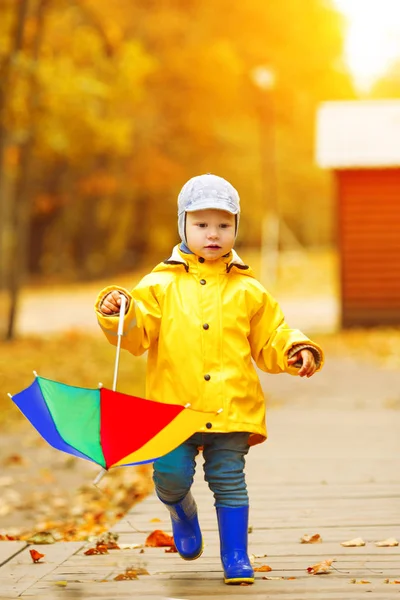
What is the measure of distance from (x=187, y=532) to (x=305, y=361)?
2.81ft

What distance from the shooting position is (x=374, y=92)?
5397cm

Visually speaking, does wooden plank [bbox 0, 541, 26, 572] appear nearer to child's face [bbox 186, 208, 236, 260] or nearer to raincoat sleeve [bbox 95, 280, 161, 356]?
raincoat sleeve [bbox 95, 280, 161, 356]

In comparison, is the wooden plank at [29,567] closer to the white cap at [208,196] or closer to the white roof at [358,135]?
the white cap at [208,196]

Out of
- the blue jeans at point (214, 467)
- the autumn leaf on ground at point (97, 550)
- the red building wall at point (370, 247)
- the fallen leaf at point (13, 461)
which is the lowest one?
the autumn leaf on ground at point (97, 550)

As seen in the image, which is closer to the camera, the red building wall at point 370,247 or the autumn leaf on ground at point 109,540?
the autumn leaf on ground at point 109,540

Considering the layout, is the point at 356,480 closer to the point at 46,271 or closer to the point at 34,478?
the point at 34,478

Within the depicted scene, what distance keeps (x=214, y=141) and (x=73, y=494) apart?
33159mm

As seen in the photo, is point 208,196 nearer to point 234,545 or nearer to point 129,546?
point 234,545

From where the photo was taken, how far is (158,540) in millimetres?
5266

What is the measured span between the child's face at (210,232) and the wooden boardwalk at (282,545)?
1268 mm

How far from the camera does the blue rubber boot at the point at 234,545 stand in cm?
441

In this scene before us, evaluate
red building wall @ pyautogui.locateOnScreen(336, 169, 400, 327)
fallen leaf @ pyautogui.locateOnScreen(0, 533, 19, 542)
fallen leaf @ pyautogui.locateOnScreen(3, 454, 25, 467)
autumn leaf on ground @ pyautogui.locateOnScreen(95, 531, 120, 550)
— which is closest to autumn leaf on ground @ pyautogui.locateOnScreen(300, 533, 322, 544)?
autumn leaf on ground @ pyautogui.locateOnScreen(95, 531, 120, 550)

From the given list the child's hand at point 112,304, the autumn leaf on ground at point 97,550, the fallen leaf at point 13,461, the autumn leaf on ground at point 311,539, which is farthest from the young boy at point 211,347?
the fallen leaf at point 13,461

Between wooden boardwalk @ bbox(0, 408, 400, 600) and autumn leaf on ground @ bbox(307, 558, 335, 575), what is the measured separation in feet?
0.11
